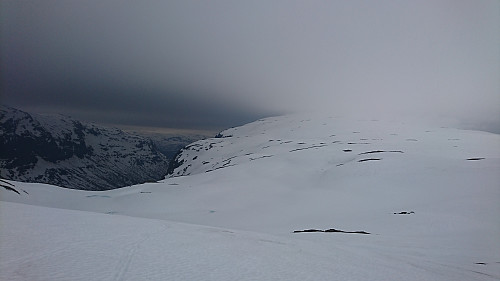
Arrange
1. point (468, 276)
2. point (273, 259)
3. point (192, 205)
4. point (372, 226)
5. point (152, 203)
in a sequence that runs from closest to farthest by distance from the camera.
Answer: point (273, 259)
point (468, 276)
point (372, 226)
point (192, 205)
point (152, 203)

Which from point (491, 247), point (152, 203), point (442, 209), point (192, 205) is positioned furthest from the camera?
point (152, 203)

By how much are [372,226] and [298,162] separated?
34.7 meters

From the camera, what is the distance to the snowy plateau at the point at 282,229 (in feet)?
20.9

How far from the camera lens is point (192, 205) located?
102ft

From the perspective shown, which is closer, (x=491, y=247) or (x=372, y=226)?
(x=491, y=247)

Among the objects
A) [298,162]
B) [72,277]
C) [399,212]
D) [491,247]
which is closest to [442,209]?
[399,212]

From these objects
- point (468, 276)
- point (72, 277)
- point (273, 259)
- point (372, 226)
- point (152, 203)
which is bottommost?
point (152, 203)

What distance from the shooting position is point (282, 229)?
19.1 m

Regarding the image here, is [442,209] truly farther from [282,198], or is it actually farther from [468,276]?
[282,198]

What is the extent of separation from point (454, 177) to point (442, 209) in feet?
36.0

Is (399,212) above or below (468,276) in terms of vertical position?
below

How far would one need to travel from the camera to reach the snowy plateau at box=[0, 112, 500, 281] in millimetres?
6355

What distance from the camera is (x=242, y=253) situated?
7875mm

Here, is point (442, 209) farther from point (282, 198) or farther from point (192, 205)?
point (192, 205)
